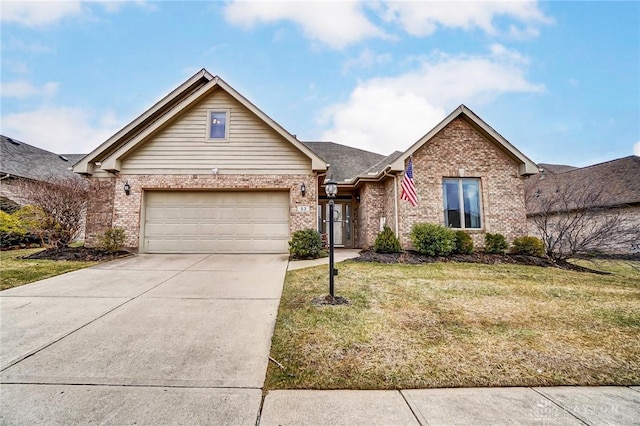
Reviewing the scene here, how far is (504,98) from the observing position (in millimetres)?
16391

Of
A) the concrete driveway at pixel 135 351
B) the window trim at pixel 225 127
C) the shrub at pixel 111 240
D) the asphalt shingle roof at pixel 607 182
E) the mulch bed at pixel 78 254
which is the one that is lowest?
the concrete driveway at pixel 135 351

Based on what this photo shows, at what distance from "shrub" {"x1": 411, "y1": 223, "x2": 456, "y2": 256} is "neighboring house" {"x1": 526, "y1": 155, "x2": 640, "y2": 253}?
15.9ft

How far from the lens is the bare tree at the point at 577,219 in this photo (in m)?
9.26

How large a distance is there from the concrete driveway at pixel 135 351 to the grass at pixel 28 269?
2.04 feet

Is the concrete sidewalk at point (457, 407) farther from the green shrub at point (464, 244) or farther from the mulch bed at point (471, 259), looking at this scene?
the green shrub at point (464, 244)

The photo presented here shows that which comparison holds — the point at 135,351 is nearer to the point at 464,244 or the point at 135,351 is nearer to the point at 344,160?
the point at 464,244

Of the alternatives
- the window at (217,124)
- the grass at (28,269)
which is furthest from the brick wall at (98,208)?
the window at (217,124)

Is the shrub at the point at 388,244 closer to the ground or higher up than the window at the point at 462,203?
closer to the ground

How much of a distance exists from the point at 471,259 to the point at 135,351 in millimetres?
9249

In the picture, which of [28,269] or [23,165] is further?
[23,165]

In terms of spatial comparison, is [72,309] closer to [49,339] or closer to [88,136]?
[49,339]

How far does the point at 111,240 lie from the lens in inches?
349

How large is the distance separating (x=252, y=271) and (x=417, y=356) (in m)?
4.83

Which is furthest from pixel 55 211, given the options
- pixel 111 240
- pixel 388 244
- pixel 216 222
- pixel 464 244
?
pixel 464 244
